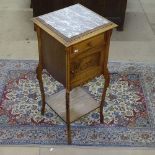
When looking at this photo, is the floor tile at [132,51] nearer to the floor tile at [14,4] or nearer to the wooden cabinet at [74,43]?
the wooden cabinet at [74,43]

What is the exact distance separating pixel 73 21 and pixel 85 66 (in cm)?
31

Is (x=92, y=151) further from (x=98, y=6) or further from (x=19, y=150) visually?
(x=98, y=6)

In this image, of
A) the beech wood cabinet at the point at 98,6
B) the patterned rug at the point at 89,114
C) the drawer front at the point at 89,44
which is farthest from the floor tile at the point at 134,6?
the drawer front at the point at 89,44

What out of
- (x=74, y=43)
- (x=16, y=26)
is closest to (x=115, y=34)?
(x=16, y=26)

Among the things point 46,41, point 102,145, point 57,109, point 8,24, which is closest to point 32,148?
point 57,109

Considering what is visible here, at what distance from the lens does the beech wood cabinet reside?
12.3 ft

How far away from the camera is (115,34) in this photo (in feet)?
12.7

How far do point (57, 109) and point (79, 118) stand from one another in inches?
7.3

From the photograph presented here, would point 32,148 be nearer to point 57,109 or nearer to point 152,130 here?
point 57,109

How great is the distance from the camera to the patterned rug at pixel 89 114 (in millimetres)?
2623

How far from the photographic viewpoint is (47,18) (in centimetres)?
224

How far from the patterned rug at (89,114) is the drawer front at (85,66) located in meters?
0.57

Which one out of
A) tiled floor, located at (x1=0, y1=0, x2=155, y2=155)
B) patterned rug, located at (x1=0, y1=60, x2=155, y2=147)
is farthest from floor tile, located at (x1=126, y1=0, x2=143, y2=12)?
patterned rug, located at (x1=0, y1=60, x2=155, y2=147)

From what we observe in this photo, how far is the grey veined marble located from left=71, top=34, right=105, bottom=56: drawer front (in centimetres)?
7
